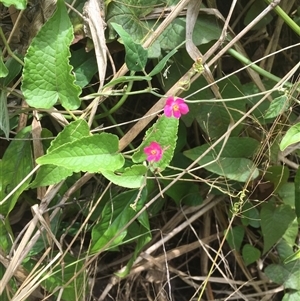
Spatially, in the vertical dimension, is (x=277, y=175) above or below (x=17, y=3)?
below

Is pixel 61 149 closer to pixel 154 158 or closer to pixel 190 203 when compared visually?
pixel 154 158

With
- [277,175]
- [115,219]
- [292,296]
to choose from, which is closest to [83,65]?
[115,219]

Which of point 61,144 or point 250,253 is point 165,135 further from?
point 250,253

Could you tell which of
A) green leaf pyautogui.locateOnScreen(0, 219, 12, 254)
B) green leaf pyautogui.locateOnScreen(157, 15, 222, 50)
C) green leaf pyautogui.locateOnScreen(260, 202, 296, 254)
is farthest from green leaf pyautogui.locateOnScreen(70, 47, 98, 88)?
green leaf pyautogui.locateOnScreen(260, 202, 296, 254)

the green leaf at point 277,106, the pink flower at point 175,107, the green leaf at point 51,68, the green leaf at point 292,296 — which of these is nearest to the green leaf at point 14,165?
the green leaf at point 51,68

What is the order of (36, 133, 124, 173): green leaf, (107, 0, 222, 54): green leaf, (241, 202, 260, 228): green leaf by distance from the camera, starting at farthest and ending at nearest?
(241, 202, 260, 228): green leaf → (107, 0, 222, 54): green leaf → (36, 133, 124, 173): green leaf

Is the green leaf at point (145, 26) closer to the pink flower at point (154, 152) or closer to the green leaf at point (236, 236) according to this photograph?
the pink flower at point (154, 152)

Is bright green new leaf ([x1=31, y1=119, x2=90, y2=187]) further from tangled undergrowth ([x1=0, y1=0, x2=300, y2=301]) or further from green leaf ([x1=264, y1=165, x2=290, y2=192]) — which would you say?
green leaf ([x1=264, y1=165, x2=290, y2=192])
